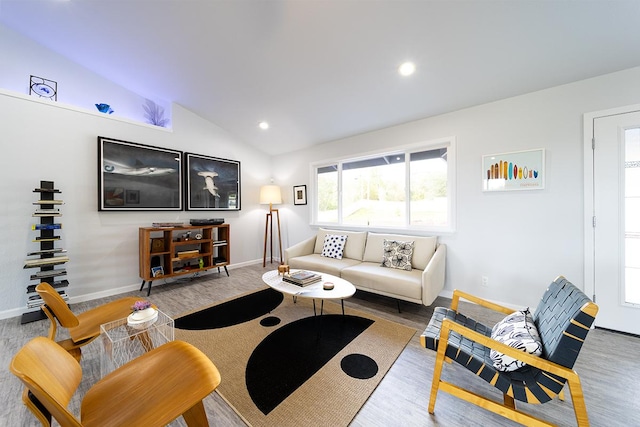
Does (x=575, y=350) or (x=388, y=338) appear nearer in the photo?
(x=575, y=350)

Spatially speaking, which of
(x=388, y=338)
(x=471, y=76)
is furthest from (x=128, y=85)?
(x=388, y=338)

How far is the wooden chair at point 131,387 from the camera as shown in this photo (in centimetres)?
93

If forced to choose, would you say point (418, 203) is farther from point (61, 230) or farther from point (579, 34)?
point (61, 230)

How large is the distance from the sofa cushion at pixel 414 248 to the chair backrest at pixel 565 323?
5.21 feet

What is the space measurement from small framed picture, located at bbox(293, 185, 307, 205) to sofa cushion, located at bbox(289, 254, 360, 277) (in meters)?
1.42

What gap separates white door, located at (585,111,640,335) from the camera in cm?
222

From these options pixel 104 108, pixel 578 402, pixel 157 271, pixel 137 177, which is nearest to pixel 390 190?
pixel 578 402

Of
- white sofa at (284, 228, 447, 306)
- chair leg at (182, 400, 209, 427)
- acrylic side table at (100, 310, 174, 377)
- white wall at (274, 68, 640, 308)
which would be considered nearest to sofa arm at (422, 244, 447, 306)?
white sofa at (284, 228, 447, 306)

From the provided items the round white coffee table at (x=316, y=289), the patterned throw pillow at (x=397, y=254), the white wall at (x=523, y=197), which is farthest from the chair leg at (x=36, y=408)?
the white wall at (x=523, y=197)

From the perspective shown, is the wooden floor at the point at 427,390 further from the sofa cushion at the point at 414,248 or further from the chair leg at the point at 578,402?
the sofa cushion at the point at 414,248

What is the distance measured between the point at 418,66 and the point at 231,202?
3783 millimetres

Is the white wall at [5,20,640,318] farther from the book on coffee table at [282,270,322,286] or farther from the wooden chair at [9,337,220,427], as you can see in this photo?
the wooden chair at [9,337,220,427]

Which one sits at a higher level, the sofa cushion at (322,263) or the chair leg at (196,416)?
the sofa cushion at (322,263)

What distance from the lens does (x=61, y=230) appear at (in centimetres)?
299
